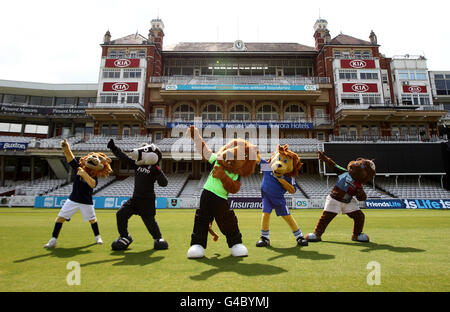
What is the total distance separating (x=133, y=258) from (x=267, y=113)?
2865cm

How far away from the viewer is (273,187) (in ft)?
18.0

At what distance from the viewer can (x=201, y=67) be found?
33.7 m

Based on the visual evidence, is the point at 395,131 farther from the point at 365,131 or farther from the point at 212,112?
the point at 212,112

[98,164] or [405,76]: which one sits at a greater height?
[405,76]

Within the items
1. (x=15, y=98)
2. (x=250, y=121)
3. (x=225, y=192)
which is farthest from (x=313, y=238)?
(x=15, y=98)

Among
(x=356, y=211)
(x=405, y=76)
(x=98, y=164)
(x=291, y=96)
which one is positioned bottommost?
(x=356, y=211)

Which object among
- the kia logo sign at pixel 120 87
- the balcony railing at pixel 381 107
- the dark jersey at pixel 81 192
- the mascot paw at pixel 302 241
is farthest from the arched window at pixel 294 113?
the dark jersey at pixel 81 192

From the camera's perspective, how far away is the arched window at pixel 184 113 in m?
30.5

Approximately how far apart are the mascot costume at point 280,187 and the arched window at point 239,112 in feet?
83.2

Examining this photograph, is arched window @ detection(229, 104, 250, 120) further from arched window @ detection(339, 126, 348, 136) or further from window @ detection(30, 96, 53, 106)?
window @ detection(30, 96, 53, 106)

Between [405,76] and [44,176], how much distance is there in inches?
1885

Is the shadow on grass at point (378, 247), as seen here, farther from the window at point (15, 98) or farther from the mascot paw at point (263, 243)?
the window at point (15, 98)
